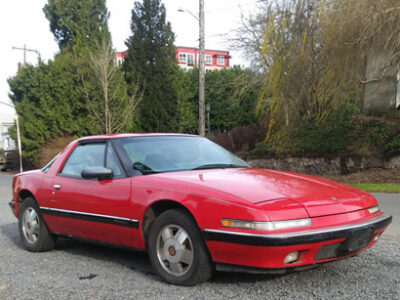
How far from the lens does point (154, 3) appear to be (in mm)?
38844

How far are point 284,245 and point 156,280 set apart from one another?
54.0 inches

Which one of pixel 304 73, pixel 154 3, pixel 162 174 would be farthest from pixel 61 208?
pixel 154 3

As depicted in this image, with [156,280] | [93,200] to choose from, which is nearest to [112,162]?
[93,200]

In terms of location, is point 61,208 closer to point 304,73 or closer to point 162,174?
point 162,174

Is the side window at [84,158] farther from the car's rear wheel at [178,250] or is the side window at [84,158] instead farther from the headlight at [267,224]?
the headlight at [267,224]

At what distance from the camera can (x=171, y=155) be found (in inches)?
189

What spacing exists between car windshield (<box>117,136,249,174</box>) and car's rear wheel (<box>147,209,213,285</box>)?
2.27 ft

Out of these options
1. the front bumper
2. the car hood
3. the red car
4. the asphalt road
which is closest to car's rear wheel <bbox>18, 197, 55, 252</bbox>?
the red car

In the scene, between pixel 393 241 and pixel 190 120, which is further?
pixel 190 120

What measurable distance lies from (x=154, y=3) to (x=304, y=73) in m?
24.6

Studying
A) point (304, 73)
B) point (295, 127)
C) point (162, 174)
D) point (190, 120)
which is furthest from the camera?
point (190, 120)

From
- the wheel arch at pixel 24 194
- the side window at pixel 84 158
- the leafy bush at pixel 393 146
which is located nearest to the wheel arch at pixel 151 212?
the side window at pixel 84 158

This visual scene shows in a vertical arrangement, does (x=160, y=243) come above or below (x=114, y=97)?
below

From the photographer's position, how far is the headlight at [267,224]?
11.1ft
